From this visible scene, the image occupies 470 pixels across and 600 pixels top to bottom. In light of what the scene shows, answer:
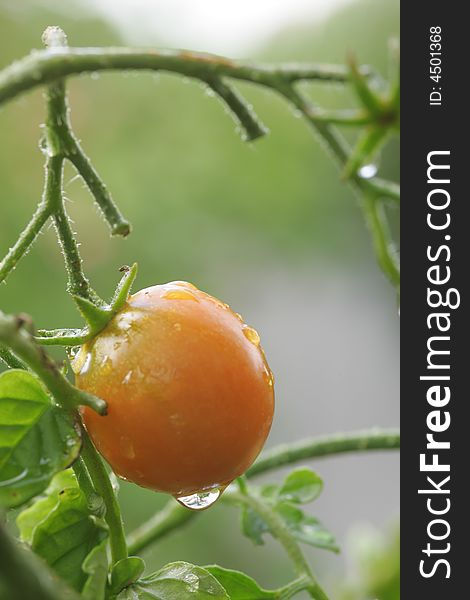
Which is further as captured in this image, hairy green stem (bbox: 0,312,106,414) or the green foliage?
the green foliage

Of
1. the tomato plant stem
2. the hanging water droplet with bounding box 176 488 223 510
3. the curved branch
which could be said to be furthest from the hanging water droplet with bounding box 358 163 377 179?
the hanging water droplet with bounding box 176 488 223 510

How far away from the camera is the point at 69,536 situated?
1.75 feet

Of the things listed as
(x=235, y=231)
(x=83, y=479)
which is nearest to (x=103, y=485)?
(x=83, y=479)

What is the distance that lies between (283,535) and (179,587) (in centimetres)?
18

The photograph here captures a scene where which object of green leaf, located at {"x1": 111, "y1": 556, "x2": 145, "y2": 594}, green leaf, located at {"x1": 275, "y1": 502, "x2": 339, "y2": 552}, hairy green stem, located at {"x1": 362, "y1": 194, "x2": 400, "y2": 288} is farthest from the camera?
green leaf, located at {"x1": 275, "y1": 502, "x2": 339, "y2": 552}

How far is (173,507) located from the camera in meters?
0.86

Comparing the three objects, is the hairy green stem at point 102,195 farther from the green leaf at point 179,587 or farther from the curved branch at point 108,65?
the green leaf at point 179,587

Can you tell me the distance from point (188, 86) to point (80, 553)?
6087mm

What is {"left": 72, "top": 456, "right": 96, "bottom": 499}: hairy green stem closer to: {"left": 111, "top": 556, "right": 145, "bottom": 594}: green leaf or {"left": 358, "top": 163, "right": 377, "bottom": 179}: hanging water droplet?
{"left": 111, "top": 556, "right": 145, "bottom": 594}: green leaf

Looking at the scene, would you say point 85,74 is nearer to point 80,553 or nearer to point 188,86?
point 80,553

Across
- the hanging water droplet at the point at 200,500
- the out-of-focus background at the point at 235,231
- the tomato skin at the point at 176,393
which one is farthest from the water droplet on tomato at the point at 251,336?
the out-of-focus background at the point at 235,231

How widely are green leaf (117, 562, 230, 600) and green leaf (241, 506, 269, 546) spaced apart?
0.82ft

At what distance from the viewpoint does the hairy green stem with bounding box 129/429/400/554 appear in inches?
33.0

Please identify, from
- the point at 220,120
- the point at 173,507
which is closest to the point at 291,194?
the point at 220,120
